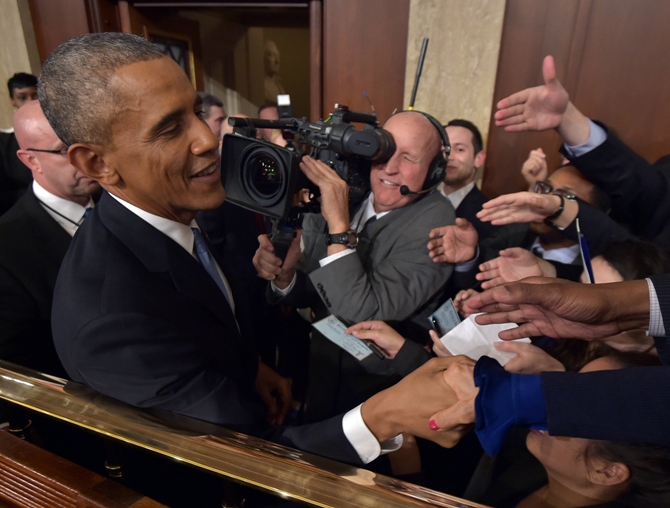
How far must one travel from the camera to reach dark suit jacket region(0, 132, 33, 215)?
225 centimetres

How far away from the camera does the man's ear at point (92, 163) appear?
76cm

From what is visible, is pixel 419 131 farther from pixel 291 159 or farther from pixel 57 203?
pixel 57 203

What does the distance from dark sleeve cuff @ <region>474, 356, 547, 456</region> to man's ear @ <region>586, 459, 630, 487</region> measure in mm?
204

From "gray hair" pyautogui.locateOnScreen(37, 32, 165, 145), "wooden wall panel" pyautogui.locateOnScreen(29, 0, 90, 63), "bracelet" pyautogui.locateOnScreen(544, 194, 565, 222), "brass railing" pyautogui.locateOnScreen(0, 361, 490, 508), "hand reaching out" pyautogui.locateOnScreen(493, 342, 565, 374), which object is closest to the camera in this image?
"brass railing" pyautogui.locateOnScreen(0, 361, 490, 508)

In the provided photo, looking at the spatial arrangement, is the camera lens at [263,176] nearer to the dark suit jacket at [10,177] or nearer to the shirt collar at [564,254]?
the shirt collar at [564,254]

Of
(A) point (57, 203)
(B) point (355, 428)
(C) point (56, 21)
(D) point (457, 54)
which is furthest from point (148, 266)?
(C) point (56, 21)

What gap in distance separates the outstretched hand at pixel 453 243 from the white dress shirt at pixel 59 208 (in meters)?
1.25

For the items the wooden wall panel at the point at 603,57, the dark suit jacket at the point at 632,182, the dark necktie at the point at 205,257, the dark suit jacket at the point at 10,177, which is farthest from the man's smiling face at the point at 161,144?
the wooden wall panel at the point at 603,57

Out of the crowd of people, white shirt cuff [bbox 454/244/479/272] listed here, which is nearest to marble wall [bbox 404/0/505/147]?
the crowd of people

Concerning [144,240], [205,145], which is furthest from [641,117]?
[144,240]

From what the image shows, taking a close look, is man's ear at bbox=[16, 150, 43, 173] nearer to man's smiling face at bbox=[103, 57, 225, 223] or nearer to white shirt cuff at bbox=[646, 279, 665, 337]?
man's smiling face at bbox=[103, 57, 225, 223]

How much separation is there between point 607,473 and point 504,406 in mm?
318

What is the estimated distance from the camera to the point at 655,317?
79cm

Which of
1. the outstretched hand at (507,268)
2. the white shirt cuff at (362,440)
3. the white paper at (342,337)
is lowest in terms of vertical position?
the white paper at (342,337)
